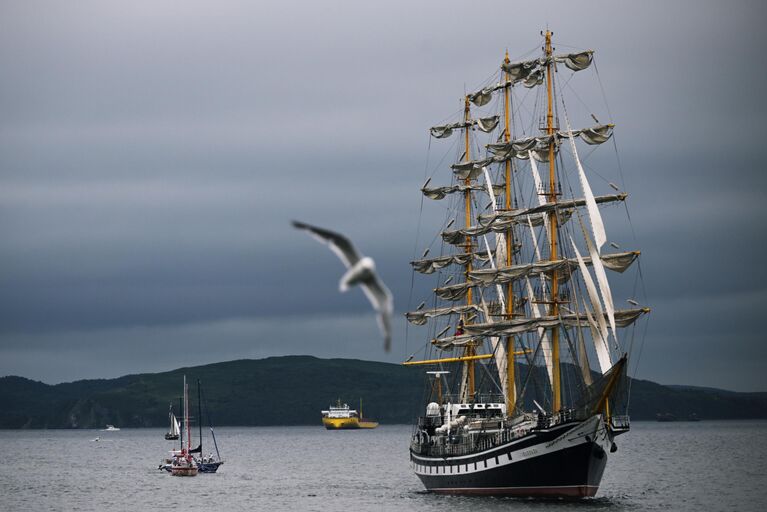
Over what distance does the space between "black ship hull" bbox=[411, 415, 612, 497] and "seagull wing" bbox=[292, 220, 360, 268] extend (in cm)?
5950

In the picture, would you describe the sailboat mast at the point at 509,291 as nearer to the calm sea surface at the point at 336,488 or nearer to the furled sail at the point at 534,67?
the furled sail at the point at 534,67

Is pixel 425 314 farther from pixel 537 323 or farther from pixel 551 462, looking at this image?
pixel 551 462

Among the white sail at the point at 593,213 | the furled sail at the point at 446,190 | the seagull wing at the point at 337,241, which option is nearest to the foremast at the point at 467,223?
the furled sail at the point at 446,190

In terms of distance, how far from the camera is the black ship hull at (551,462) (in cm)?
9031

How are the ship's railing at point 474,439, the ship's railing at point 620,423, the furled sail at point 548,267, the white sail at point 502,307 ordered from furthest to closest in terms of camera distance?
the white sail at point 502,307
the furled sail at point 548,267
the ship's railing at point 474,439
the ship's railing at point 620,423

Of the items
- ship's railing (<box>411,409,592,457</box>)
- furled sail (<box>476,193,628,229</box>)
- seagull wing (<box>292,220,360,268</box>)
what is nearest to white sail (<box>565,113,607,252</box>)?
furled sail (<box>476,193,628,229</box>)

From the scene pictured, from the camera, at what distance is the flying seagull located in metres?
31.3

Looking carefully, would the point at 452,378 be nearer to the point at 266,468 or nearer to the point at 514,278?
the point at 514,278

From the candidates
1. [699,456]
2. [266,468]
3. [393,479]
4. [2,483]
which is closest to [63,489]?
[2,483]

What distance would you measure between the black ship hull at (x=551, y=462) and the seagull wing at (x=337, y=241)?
59.5 metres

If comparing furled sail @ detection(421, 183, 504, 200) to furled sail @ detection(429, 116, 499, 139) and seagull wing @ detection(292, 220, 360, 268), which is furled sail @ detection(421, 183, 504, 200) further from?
seagull wing @ detection(292, 220, 360, 268)

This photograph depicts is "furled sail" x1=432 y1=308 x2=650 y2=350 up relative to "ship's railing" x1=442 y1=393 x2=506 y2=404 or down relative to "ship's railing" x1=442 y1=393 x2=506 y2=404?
up

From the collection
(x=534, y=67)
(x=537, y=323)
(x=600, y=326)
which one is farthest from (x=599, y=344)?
(x=534, y=67)

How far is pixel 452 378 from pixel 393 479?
65.0 ft
